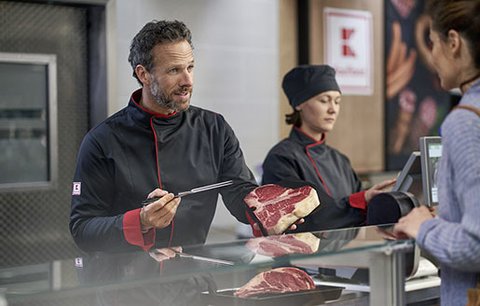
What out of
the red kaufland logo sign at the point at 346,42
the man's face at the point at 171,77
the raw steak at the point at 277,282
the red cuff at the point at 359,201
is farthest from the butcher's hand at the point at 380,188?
the red kaufland logo sign at the point at 346,42

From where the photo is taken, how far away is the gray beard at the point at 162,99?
226 cm

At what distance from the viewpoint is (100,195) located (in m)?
2.20

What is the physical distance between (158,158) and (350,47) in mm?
3072

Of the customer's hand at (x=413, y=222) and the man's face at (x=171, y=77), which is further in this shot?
the man's face at (x=171, y=77)

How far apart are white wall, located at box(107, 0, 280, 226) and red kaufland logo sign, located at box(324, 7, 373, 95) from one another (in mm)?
477

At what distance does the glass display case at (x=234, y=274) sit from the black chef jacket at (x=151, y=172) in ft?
1.19

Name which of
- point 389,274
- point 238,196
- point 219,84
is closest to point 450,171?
point 389,274

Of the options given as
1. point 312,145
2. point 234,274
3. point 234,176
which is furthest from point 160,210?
point 312,145

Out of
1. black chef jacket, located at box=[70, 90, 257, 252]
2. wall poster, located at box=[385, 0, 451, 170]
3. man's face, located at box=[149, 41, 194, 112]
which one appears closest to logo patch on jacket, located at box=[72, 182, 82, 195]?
black chef jacket, located at box=[70, 90, 257, 252]

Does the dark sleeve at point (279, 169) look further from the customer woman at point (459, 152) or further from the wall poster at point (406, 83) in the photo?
the wall poster at point (406, 83)

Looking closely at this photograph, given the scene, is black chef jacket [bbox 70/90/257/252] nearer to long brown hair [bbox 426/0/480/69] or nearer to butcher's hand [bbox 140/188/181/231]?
butcher's hand [bbox 140/188/181/231]

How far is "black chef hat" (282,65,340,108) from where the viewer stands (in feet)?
10.3

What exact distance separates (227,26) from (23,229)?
5.39 ft

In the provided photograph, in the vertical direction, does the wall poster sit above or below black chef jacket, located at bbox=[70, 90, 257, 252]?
above
